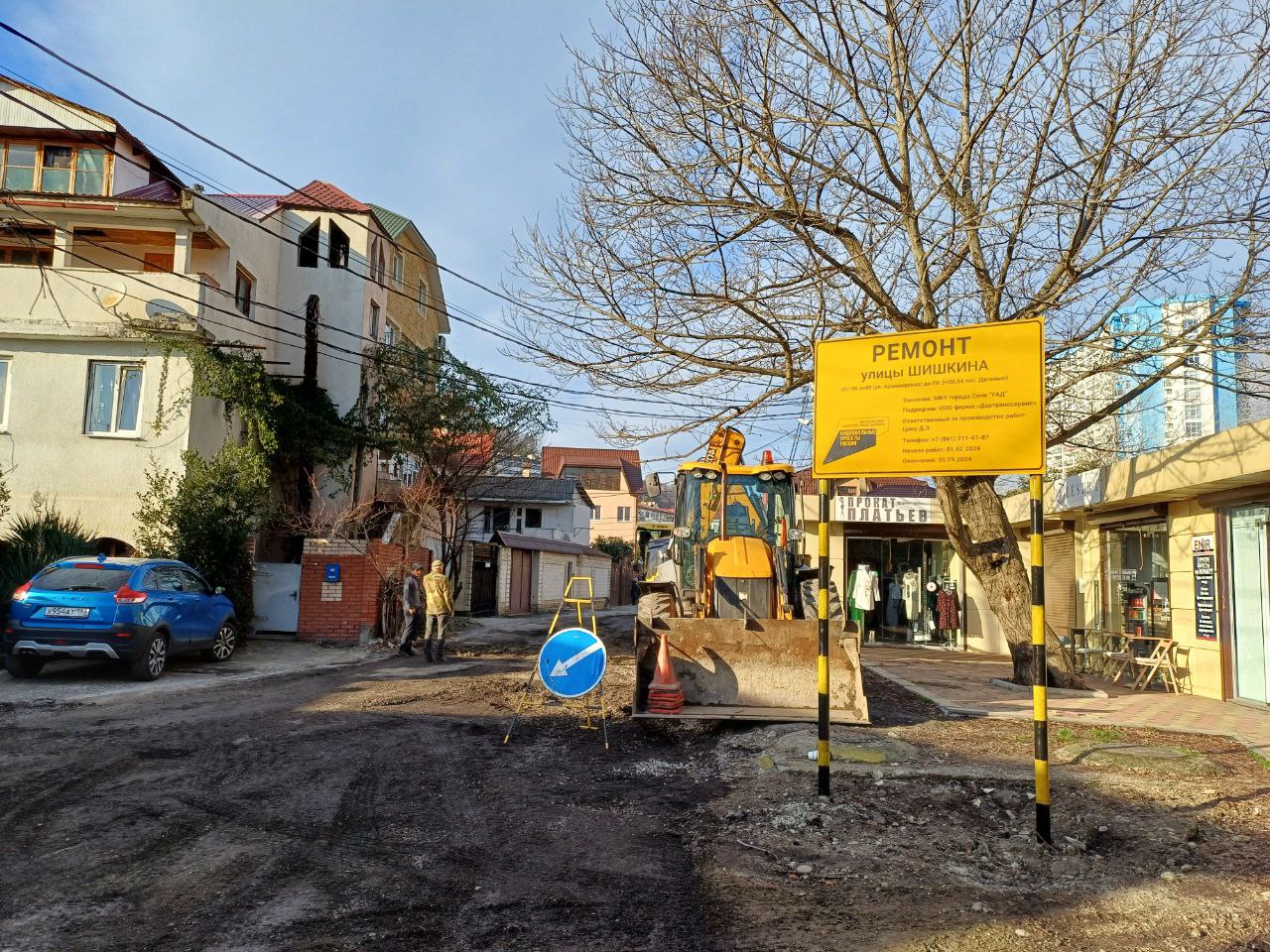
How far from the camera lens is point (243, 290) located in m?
21.9

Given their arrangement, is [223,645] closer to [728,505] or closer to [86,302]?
[86,302]

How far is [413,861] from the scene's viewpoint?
496 centimetres

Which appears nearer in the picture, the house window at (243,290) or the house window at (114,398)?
the house window at (114,398)

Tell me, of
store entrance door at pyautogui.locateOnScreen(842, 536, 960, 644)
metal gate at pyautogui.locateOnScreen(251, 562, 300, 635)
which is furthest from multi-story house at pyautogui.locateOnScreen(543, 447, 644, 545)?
metal gate at pyautogui.locateOnScreen(251, 562, 300, 635)

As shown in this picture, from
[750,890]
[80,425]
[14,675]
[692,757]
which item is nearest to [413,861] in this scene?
[750,890]

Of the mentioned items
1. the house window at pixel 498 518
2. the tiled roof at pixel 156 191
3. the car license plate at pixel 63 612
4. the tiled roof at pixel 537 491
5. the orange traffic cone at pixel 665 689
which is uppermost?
the tiled roof at pixel 156 191

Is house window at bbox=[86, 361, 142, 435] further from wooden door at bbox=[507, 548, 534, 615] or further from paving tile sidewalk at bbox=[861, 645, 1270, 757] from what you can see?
wooden door at bbox=[507, 548, 534, 615]

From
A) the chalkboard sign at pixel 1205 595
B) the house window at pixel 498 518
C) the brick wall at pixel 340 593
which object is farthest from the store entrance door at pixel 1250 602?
the house window at pixel 498 518

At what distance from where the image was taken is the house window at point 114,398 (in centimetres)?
1730

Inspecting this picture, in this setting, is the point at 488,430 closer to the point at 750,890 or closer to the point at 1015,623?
the point at 1015,623

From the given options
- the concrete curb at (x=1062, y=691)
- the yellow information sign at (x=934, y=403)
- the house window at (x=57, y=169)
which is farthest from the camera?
the house window at (x=57, y=169)

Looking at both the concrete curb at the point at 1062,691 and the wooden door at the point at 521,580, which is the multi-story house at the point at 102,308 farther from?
the concrete curb at the point at 1062,691

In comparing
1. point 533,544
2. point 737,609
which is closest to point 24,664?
point 737,609

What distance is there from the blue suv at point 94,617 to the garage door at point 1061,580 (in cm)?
1536
